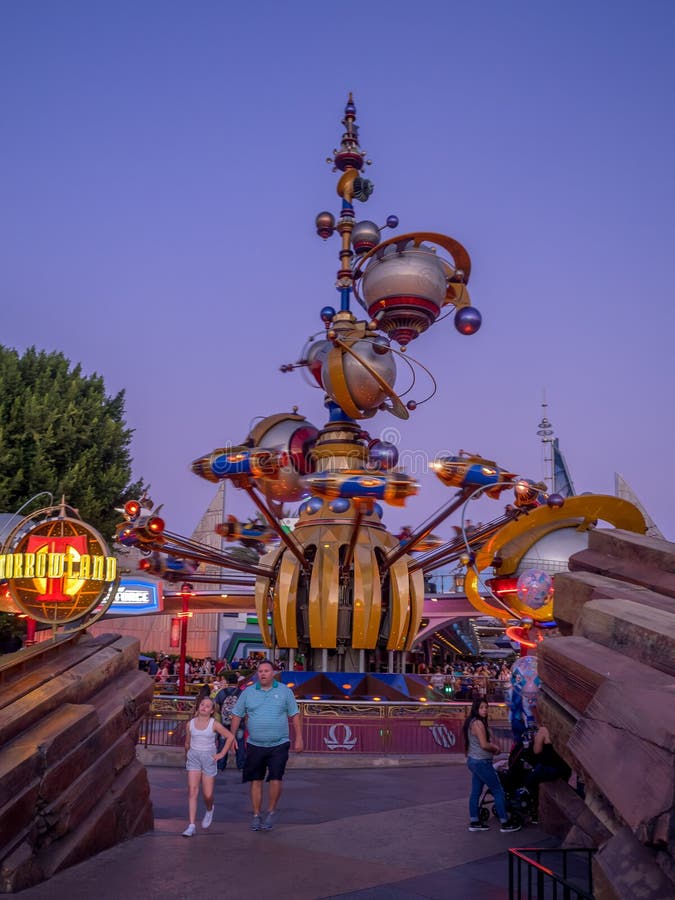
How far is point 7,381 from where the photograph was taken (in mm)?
26906

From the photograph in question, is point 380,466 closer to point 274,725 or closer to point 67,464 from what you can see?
point 274,725

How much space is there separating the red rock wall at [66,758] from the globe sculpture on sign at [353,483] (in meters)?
9.86

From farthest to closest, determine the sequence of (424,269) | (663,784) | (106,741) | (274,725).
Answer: (424,269) → (274,725) → (106,741) → (663,784)

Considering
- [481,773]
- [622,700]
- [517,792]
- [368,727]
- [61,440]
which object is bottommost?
[368,727]

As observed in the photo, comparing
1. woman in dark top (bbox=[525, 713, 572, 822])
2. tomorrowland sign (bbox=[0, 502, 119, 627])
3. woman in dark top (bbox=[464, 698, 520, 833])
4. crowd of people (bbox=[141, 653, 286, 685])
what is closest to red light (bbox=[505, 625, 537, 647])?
crowd of people (bbox=[141, 653, 286, 685])

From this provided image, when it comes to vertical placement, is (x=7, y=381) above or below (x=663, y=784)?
above

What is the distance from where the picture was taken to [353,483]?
16.7m

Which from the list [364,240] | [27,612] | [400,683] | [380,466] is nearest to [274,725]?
[27,612]

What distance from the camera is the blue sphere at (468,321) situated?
55.8 feet

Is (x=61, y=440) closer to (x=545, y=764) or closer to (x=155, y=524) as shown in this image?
(x=155, y=524)

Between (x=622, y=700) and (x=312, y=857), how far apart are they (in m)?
4.44

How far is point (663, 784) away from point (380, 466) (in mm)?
15456

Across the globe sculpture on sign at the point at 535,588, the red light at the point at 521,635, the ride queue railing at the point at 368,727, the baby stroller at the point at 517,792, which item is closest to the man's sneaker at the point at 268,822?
the baby stroller at the point at 517,792

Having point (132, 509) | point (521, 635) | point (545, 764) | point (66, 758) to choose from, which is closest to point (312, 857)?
point (66, 758)
